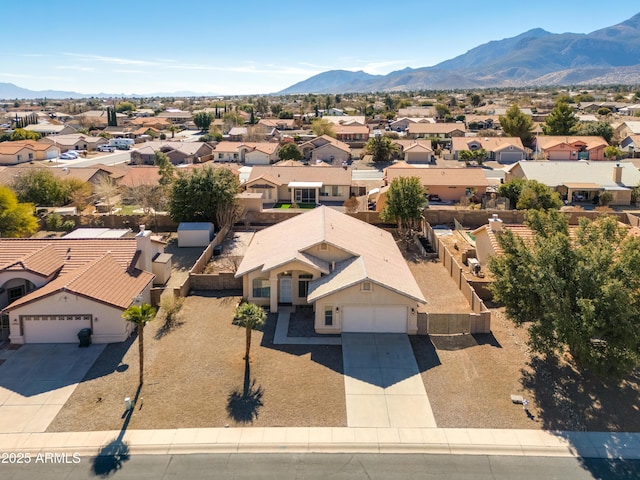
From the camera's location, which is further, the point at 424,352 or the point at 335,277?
the point at 335,277

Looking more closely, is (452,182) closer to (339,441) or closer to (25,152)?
(339,441)

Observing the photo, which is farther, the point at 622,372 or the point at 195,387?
the point at 195,387

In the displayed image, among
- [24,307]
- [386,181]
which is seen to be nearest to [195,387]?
[24,307]

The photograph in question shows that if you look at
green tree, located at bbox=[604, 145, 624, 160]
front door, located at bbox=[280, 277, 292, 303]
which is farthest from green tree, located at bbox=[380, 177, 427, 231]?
green tree, located at bbox=[604, 145, 624, 160]

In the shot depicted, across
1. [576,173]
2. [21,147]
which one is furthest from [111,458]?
[21,147]

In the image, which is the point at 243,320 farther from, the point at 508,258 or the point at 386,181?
the point at 386,181

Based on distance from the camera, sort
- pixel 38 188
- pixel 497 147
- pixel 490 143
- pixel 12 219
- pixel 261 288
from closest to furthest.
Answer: pixel 261 288 → pixel 12 219 → pixel 38 188 → pixel 497 147 → pixel 490 143

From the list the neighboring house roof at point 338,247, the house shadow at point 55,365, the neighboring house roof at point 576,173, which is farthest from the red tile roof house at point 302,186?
the house shadow at point 55,365
